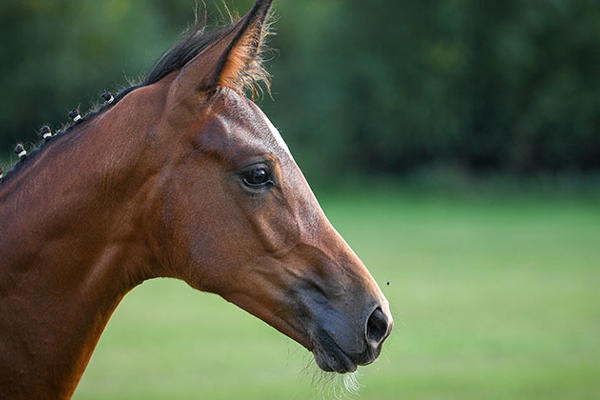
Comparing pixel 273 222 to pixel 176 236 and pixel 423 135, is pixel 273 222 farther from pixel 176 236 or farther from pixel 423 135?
pixel 423 135

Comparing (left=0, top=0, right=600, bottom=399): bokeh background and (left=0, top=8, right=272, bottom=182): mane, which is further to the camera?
(left=0, top=0, right=600, bottom=399): bokeh background

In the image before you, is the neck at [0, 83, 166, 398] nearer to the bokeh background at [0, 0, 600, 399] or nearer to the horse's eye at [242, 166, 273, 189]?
the horse's eye at [242, 166, 273, 189]

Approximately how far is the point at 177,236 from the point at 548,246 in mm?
18476

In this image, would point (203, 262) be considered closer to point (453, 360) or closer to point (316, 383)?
point (316, 383)

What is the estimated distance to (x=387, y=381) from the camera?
9.09m

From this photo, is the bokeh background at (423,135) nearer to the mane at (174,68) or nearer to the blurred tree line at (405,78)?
the blurred tree line at (405,78)

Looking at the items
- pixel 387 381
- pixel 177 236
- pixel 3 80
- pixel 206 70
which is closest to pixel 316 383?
pixel 177 236

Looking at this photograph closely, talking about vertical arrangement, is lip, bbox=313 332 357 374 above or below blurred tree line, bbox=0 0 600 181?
above

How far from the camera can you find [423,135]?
1497 inches

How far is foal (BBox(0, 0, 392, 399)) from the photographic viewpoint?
2648mm

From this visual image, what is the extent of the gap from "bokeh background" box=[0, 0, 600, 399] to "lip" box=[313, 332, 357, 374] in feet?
27.6

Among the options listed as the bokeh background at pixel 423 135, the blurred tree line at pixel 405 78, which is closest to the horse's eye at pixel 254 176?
the bokeh background at pixel 423 135

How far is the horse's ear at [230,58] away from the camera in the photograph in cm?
261

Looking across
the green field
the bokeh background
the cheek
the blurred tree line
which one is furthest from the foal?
the blurred tree line
